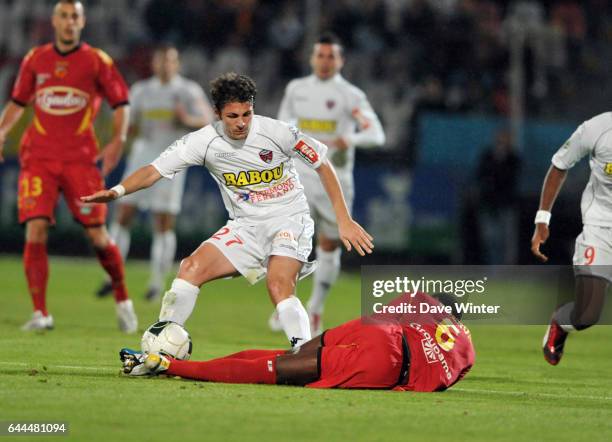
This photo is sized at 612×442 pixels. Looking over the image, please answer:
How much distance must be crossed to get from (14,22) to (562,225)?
8.63m

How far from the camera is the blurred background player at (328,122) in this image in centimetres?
1099

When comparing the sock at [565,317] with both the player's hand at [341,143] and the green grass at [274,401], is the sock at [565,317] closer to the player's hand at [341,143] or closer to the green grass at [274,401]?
the green grass at [274,401]

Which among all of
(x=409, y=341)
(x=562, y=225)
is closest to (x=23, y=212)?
(x=409, y=341)

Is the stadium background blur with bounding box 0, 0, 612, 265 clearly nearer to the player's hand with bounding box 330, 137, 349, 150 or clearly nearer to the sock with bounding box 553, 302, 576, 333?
the player's hand with bounding box 330, 137, 349, 150

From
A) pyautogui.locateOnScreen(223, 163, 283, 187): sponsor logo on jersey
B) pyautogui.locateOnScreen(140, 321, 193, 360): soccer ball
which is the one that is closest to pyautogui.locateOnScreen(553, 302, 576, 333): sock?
pyautogui.locateOnScreen(223, 163, 283, 187): sponsor logo on jersey

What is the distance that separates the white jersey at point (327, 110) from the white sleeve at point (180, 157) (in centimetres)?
356

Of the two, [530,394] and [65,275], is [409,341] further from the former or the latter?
[65,275]

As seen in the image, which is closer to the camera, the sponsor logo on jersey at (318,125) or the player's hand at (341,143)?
the player's hand at (341,143)

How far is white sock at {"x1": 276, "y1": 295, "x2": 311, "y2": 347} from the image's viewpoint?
720 centimetres

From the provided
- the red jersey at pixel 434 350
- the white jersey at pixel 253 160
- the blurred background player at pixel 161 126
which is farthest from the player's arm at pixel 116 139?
the red jersey at pixel 434 350

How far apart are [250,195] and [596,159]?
254 centimetres

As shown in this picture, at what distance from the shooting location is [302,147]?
25.2ft

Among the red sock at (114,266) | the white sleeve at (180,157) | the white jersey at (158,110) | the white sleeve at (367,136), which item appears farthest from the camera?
the white jersey at (158,110)

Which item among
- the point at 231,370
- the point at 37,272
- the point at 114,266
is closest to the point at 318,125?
the point at 114,266
